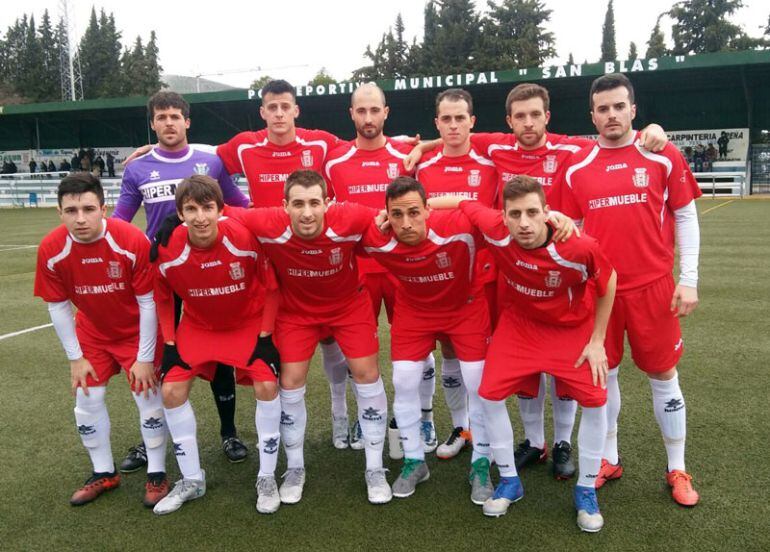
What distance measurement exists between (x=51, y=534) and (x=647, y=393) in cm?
419

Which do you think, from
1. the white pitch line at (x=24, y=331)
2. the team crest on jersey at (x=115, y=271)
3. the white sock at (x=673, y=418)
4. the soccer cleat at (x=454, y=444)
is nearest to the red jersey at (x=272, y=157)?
the team crest on jersey at (x=115, y=271)

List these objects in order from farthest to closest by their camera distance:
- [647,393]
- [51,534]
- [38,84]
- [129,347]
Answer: [38,84]
[647,393]
[129,347]
[51,534]

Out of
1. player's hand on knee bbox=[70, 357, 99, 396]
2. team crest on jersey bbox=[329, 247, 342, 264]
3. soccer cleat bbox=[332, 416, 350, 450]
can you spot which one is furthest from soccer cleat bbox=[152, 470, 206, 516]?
team crest on jersey bbox=[329, 247, 342, 264]

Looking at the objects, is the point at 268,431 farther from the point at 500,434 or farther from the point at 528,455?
the point at 528,455

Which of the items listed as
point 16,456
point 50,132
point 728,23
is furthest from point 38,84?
point 16,456

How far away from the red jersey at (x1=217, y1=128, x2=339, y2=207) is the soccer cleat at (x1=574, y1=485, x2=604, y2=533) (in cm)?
286

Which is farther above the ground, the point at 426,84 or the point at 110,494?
the point at 426,84

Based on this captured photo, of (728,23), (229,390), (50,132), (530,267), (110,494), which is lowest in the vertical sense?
(110,494)

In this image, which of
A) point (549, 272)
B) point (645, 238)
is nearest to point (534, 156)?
point (645, 238)

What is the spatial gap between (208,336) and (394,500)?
1.45 m

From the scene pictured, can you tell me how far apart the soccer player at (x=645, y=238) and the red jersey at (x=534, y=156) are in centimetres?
32

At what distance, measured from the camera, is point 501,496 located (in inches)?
132

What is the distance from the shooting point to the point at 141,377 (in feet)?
12.0

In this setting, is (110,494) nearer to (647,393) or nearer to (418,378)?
(418,378)
